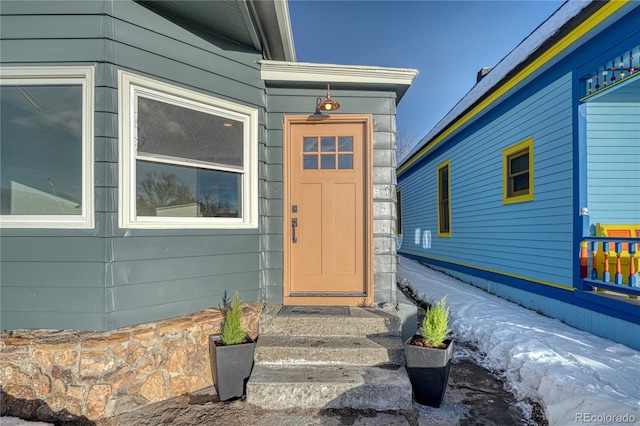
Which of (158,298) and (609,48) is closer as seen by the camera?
(158,298)

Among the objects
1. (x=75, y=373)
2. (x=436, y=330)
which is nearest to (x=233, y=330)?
(x=75, y=373)

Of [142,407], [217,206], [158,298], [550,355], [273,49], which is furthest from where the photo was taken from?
[273,49]

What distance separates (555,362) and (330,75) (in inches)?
134

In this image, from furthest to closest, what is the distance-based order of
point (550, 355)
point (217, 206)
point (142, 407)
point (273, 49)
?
point (273, 49), point (217, 206), point (550, 355), point (142, 407)

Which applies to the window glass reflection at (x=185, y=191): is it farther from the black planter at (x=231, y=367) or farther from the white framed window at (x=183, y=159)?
the black planter at (x=231, y=367)

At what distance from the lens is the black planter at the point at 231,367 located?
2.34 metres

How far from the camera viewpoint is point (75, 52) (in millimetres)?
2326

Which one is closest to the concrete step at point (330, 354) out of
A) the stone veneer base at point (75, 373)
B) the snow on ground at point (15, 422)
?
the stone veneer base at point (75, 373)

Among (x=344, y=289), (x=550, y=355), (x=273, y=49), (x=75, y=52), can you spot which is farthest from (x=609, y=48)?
(x=75, y=52)

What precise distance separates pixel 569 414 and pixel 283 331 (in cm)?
219

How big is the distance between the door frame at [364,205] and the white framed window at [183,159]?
1.19ft

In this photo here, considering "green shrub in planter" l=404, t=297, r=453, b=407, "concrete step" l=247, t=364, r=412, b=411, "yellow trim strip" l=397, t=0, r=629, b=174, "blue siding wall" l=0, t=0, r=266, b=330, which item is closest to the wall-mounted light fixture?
"blue siding wall" l=0, t=0, r=266, b=330

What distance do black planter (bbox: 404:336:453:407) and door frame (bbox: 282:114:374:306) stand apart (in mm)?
897

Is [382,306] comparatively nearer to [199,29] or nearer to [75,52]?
[199,29]
